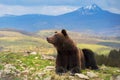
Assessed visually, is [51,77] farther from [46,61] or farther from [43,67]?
[46,61]

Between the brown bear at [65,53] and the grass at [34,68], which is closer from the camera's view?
the brown bear at [65,53]

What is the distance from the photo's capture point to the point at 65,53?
1816 centimetres

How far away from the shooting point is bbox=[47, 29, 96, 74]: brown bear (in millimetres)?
17938

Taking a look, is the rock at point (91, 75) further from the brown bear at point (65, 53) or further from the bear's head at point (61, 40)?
the bear's head at point (61, 40)

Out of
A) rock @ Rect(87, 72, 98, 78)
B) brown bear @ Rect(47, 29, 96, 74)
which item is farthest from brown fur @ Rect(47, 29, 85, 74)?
rock @ Rect(87, 72, 98, 78)

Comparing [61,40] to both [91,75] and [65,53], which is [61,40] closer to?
[65,53]

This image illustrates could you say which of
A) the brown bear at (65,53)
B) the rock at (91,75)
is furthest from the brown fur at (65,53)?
the rock at (91,75)

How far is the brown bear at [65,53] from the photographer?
17938 millimetres

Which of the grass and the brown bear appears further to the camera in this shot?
the grass

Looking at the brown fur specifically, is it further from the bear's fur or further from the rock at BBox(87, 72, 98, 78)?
the bear's fur

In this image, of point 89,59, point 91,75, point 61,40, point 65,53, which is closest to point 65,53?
point 65,53

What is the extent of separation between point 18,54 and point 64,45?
6.09 m

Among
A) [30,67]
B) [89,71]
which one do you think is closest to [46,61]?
[30,67]

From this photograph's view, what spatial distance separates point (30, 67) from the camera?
20641 mm
